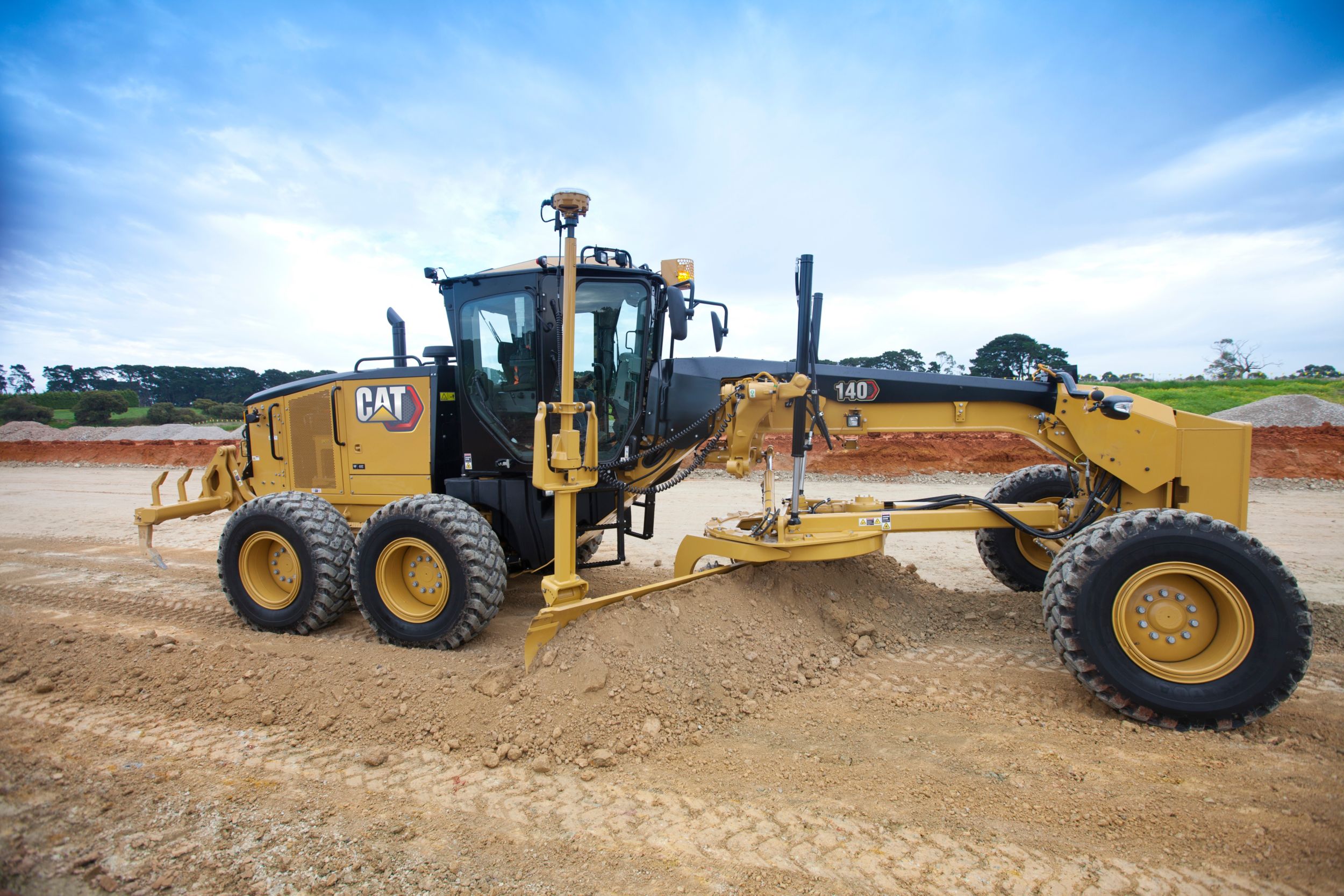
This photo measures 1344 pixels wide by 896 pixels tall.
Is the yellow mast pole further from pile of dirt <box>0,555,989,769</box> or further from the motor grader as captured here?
pile of dirt <box>0,555,989,769</box>

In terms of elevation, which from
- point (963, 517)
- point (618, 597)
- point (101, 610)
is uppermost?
point (963, 517)

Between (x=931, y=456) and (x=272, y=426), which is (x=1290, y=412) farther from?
(x=272, y=426)

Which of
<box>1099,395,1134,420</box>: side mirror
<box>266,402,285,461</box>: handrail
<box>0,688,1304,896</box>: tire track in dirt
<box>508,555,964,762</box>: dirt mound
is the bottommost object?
<box>0,688,1304,896</box>: tire track in dirt

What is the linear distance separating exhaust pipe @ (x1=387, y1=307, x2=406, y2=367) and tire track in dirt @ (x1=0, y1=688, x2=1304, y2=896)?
11.8 feet

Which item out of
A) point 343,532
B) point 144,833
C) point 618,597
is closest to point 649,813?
point 618,597

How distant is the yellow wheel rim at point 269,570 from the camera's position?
5.50 metres

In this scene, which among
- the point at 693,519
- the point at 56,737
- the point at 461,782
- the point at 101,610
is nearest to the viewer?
the point at 461,782

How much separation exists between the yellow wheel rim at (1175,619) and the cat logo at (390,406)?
4989 mm

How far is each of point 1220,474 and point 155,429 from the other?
3805cm

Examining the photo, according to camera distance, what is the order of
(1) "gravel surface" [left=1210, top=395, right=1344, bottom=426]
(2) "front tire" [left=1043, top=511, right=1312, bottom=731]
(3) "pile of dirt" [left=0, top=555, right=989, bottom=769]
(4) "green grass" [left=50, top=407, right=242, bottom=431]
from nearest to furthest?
(2) "front tire" [left=1043, top=511, right=1312, bottom=731]
(3) "pile of dirt" [left=0, top=555, right=989, bottom=769]
(1) "gravel surface" [left=1210, top=395, right=1344, bottom=426]
(4) "green grass" [left=50, top=407, right=242, bottom=431]

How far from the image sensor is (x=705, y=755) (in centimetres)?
334

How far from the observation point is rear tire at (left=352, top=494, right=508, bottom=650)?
15.3 feet

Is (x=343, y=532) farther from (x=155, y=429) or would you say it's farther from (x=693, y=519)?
(x=155, y=429)

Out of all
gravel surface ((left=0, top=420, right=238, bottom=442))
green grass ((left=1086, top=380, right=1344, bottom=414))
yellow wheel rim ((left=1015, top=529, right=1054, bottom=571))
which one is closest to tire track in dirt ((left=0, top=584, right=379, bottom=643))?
yellow wheel rim ((left=1015, top=529, right=1054, bottom=571))
